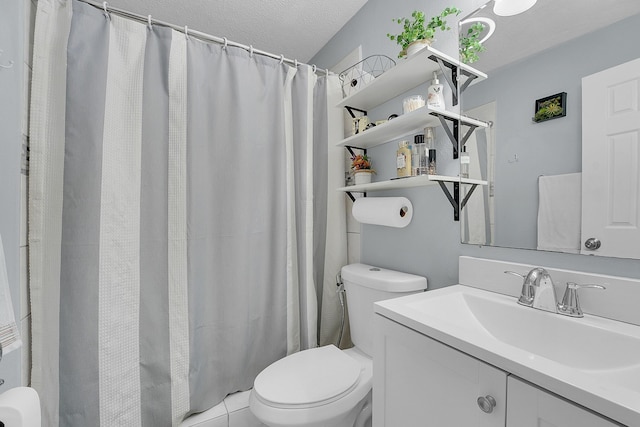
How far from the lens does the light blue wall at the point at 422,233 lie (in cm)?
86

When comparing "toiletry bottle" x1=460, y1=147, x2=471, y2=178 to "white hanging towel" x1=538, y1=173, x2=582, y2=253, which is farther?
"toiletry bottle" x1=460, y1=147, x2=471, y2=178

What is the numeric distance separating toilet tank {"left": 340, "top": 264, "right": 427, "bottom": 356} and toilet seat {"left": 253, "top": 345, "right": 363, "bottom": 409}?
0.16m

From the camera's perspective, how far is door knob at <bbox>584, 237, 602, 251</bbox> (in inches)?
30.4

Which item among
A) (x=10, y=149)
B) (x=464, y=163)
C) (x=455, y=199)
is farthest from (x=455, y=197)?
(x=10, y=149)

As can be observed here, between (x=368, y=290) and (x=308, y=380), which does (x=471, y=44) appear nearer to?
(x=368, y=290)

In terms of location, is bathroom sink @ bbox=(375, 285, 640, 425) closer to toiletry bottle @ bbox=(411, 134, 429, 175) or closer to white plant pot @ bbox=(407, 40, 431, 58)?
toiletry bottle @ bbox=(411, 134, 429, 175)

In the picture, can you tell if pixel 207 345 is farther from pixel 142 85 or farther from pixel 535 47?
pixel 535 47

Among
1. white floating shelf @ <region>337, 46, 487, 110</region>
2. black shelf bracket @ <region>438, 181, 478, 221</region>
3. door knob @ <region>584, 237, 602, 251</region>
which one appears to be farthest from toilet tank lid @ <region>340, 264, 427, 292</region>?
white floating shelf @ <region>337, 46, 487, 110</region>

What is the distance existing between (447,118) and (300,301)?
1.14m

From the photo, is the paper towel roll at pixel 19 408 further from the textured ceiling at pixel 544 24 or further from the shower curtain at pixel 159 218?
the textured ceiling at pixel 544 24

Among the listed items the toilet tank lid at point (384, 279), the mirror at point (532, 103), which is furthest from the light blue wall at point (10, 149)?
the mirror at point (532, 103)

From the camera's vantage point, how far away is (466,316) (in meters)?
0.92

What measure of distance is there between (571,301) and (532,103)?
23.5 inches

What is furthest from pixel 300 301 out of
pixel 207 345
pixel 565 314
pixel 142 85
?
pixel 142 85
